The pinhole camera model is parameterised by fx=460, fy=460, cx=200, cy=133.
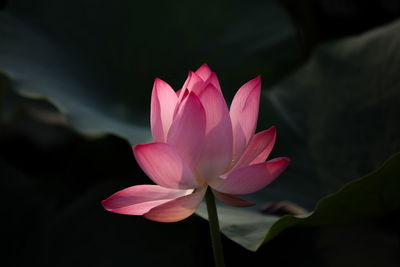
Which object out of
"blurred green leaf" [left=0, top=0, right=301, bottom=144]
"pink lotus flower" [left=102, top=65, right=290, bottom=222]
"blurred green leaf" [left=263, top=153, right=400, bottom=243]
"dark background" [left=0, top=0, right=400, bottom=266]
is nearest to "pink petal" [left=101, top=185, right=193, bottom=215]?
"pink lotus flower" [left=102, top=65, right=290, bottom=222]

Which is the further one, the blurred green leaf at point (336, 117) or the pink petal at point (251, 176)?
the blurred green leaf at point (336, 117)

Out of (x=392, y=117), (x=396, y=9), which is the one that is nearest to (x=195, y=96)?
(x=392, y=117)

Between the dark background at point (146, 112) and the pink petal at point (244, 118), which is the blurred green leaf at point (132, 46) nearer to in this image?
the dark background at point (146, 112)

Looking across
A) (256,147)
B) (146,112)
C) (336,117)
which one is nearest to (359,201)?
(256,147)

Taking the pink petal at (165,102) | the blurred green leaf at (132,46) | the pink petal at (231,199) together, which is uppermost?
→ the blurred green leaf at (132,46)

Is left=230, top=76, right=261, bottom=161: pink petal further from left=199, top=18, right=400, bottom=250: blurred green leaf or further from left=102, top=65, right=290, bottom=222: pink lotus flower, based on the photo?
left=199, top=18, right=400, bottom=250: blurred green leaf

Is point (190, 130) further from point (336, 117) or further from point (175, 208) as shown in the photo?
point (336, 117)

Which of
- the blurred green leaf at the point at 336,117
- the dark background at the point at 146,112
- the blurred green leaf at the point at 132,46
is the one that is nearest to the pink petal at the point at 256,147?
the blurred green leaf at the point at 336,117
